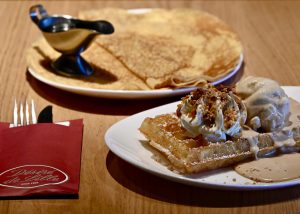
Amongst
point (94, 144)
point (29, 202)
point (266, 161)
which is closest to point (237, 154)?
point (266, 161)

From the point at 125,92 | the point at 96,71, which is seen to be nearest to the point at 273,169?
the point at 125,92


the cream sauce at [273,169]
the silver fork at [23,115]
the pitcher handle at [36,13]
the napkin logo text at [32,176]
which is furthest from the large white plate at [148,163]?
the pitcher handle at [36,13]

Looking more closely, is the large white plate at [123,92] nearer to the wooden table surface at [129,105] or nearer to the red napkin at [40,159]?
the wooden table surface at [129,105]

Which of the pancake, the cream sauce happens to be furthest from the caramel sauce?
the pancake

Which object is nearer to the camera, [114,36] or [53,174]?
[53,174]

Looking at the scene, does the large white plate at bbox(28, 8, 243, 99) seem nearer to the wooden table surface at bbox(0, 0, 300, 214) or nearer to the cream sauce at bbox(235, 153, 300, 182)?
the wooden table surface at bbox(0, 0, 300, 214)

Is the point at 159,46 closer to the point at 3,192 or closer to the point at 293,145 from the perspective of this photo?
the point at 293,145

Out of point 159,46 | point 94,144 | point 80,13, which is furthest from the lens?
point 80,13
